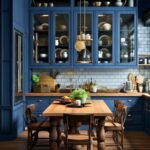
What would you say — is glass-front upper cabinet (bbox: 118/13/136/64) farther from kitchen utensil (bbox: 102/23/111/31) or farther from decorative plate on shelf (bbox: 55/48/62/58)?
decorative plate on shelf (bbox: 55/48/62/58)

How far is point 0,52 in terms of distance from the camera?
6.98 metres

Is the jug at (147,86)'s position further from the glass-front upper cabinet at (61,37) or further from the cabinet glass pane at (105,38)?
the glass-front upper cabinet at (61,37)

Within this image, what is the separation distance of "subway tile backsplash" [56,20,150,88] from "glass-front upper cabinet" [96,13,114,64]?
1.32ft

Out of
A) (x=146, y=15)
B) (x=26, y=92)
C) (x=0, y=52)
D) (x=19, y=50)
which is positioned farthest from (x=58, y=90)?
(x=146, y=15)

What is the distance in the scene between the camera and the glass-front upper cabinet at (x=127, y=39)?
848 centimetres

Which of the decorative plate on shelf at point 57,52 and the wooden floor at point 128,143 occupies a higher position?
the decorative plate on shelf at point 57,52

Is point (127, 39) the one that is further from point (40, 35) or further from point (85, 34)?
point (40, 35)

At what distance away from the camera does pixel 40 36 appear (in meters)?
8.59

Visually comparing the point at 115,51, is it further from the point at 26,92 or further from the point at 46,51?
the point at 26,92

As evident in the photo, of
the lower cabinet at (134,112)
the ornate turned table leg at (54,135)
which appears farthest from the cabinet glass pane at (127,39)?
the ornate turned table leg at (54,135)

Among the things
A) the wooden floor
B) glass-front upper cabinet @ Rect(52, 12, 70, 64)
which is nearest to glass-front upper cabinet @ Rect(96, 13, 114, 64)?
glass-front upper cabinet @ Rect(52, 12, 70, 64)

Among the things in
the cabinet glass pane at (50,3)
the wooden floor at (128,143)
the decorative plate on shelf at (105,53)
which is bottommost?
the wooden floor at (128,143)

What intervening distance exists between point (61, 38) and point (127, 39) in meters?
1.47

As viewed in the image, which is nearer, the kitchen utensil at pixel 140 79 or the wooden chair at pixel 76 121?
the wooden chair at pixel 76 121
